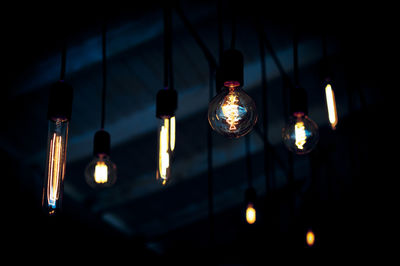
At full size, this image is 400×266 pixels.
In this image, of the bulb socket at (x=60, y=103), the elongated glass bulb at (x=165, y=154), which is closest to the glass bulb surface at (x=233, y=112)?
the elongated glass bulb at (x=165, y=154)

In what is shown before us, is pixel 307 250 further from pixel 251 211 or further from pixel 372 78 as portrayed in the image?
pixel 251 211

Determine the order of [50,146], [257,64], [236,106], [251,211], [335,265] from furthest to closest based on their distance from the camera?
[335,265], [257,64], [251,211], [236,106], [50,146]

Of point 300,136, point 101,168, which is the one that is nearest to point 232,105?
point 300,136

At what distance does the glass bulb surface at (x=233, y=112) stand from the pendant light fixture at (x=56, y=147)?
46cm

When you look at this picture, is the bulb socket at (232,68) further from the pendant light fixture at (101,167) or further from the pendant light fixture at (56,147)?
the pendant light fixture at (101,167)

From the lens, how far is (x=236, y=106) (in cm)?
149

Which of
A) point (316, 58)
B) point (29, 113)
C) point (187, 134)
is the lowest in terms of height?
point (29, 113)

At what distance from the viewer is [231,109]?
1.50 metres

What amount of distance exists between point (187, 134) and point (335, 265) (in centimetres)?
459

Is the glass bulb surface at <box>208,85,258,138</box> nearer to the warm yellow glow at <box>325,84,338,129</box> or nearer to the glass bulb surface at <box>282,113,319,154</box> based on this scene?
the glass bulb surface at <box>282,113,319,154</box>

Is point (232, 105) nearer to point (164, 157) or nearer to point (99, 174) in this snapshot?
point (164, 157)

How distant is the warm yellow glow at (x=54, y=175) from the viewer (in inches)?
50.6

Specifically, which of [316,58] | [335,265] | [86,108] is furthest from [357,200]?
[86,108]

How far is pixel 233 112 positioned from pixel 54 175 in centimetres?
57
